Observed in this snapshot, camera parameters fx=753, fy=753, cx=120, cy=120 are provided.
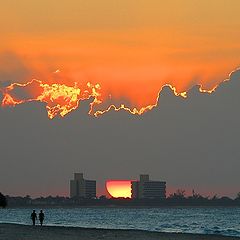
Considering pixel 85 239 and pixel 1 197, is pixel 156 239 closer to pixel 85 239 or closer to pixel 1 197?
pixel 85 239

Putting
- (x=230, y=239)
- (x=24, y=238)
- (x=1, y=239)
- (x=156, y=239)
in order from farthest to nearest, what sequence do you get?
(x=230, y=239)
(x=156, y=239)
(x=24, y=238)
(x=1, y=239)

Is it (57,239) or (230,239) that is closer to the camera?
(57,239)

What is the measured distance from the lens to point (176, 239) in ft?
237

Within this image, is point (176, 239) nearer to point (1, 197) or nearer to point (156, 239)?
point (156, 239)

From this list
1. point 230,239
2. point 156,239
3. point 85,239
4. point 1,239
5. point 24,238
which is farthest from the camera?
point 230,239

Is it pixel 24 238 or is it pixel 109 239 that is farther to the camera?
pixel 109 239

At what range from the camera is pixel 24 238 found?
197 feet

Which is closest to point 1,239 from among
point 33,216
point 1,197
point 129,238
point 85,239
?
point 85,239

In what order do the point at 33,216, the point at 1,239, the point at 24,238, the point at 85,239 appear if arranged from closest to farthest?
the point at 1,239, the point at 24,238, the point at 85,239, the point at 33,216

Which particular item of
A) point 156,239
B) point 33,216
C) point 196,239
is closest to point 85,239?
point 156,239

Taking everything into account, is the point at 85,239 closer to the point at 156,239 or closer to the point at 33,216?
the point at 156,239

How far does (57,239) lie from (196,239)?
16772mm

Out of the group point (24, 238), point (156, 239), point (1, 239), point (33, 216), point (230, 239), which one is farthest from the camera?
point (33, 216)

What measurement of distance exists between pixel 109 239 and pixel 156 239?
17.2 feet
